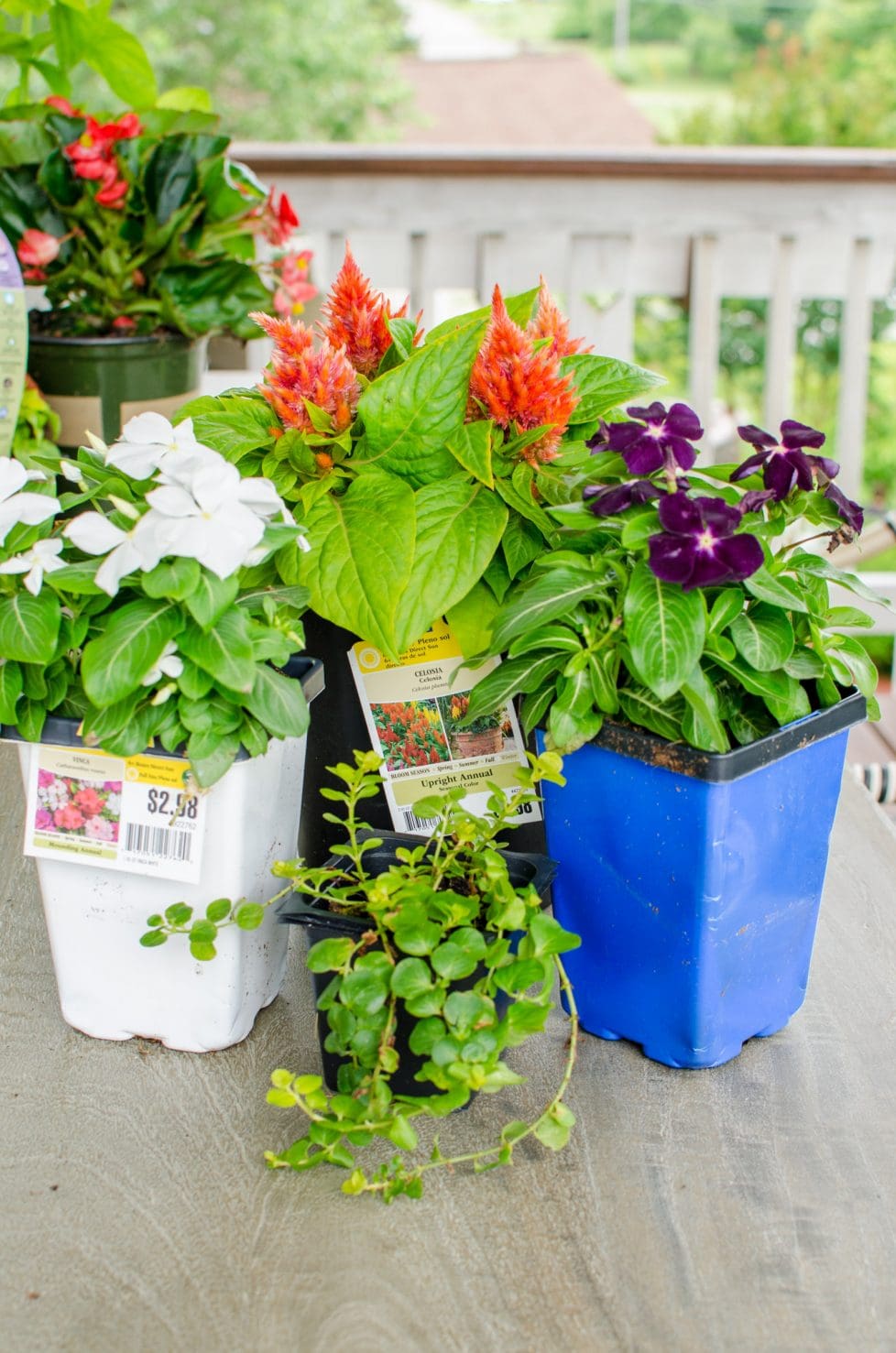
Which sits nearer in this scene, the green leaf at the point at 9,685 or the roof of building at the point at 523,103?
the green leaf at the point at 9,685

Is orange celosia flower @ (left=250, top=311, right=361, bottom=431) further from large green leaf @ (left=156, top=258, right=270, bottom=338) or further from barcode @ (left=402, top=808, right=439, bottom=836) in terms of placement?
large green leaf @ (left=156, top=258, right=270, bottom=338)

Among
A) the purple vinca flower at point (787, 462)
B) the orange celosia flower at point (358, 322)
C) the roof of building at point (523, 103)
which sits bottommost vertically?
the roof of building at point (523, 103)

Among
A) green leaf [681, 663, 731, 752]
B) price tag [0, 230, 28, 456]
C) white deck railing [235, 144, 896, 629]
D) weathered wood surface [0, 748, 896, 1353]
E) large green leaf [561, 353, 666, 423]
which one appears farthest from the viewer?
white deck railing [235, 144, 896, 629]

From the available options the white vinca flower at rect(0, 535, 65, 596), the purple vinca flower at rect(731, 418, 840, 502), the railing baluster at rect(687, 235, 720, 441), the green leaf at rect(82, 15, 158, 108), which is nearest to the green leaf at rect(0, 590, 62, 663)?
the white vinca flower at rect(0, 535, 65, 596)

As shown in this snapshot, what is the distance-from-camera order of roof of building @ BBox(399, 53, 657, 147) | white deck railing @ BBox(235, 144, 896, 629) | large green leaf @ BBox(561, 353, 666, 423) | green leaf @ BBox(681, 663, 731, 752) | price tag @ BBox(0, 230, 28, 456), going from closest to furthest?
green leaf @ BBox(681, 663, 731, 752) → large green leaf @ BBox(561, 353, 666, 423) → price tag @ BBox(0, 230, 28, 456) → white deck railing @ BBox(235, 144, 896, 629) → roof of building @ BBox(399, 53, 657, 147)

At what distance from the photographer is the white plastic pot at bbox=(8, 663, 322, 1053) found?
2.63 ft

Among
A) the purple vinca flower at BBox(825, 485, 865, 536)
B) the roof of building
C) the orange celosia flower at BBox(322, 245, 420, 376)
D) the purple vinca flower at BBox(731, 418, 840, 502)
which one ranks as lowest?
the roof of building

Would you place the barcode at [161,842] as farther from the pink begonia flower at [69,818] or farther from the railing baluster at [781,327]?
the railing baluster at [781,327]

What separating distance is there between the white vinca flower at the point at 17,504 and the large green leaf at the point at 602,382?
0.38 m

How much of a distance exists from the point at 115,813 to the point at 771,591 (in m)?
0.43

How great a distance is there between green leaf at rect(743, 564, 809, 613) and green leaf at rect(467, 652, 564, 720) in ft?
0.41


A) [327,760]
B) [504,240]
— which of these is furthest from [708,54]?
[327,760]

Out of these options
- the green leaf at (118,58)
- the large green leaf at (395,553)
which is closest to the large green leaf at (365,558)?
the large green leaf at (395,553)

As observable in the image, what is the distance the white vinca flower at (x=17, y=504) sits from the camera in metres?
0.76
